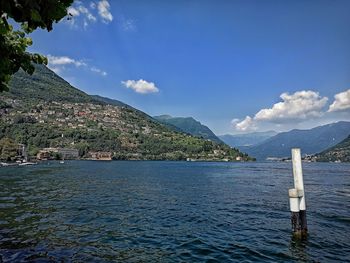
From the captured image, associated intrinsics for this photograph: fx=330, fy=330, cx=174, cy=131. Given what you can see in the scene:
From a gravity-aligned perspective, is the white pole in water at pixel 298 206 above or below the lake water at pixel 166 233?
above

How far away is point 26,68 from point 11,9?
5.31m

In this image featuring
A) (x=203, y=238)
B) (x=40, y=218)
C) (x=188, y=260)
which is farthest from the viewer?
(x=40, y=218)

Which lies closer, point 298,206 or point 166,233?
point 298,206

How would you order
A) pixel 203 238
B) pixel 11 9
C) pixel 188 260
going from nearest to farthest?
pixel 11 9, pixel 188 260, pixel 203 238

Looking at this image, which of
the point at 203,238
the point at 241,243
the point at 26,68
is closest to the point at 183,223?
the point at 203,238

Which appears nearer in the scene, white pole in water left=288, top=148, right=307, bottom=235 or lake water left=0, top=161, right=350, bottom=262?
lake water left=0, top=161, right=350, bottom=262

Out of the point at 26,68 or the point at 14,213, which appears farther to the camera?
the point at 14,213

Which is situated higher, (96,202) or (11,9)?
(11,9)

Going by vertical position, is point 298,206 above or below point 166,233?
above

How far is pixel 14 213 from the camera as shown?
27188mm

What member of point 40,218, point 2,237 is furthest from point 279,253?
point 40,218

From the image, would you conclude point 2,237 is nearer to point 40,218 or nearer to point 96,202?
point 40,218

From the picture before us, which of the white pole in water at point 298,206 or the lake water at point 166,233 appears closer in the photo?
the lake water at point 166,233

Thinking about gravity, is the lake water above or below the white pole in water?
below
